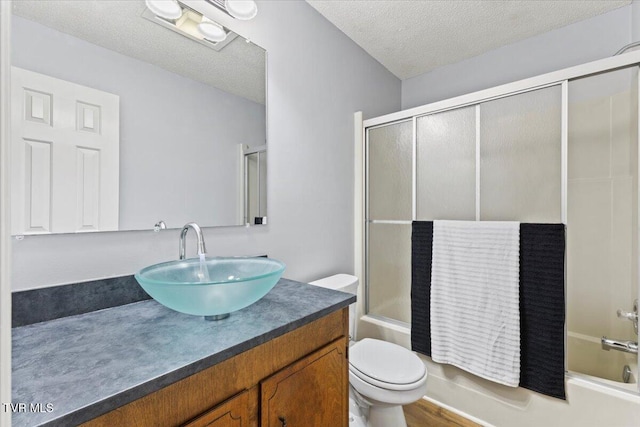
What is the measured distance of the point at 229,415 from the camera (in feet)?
2.34

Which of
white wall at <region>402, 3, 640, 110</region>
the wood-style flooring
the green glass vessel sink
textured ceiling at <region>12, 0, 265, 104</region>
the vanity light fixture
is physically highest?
white wall at <region>402, 3, 640, 110</region>

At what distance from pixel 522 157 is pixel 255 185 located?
1.39m

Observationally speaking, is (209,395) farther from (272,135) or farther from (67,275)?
(272,135)

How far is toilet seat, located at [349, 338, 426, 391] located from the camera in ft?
4.40

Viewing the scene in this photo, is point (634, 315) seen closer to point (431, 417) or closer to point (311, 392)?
point (431, 417)

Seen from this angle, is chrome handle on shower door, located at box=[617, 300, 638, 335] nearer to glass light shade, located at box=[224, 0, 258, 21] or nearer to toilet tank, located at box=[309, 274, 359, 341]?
Result: toilet tank, located at box=[309, 274, 359, 341]

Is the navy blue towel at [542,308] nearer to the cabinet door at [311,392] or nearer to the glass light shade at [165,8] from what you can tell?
the cabinet door at [311,392]

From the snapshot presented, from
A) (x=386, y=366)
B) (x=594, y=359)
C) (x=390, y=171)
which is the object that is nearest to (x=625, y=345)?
(x=594, y=359)

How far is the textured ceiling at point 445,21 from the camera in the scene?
180 cm

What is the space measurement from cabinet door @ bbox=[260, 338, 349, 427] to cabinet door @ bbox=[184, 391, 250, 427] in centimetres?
5

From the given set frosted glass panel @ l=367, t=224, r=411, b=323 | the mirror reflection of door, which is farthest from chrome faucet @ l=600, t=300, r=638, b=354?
the mirror reflection of door

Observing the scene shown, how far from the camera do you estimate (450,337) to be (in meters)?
1.73

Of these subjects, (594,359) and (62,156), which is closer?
(62,156)

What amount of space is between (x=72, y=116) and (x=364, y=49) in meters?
1.94
